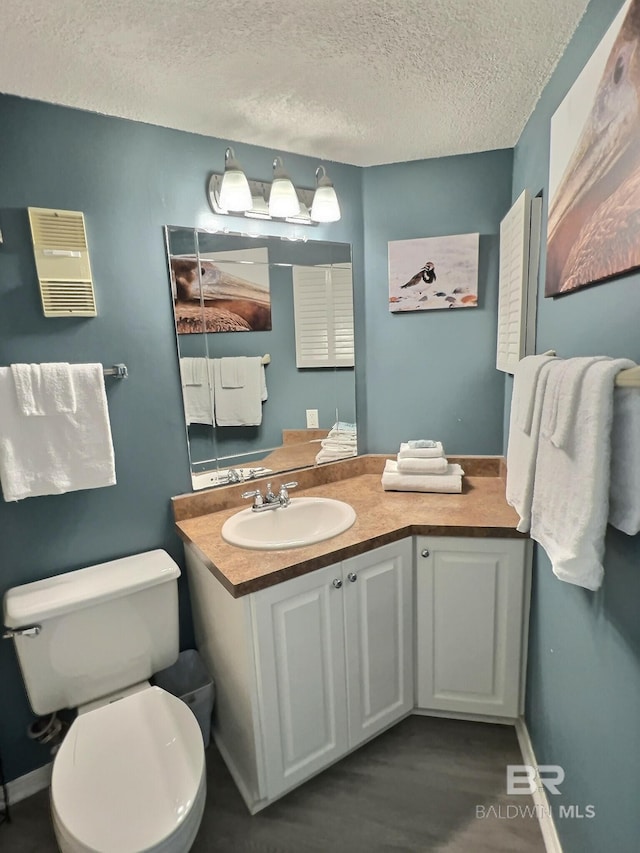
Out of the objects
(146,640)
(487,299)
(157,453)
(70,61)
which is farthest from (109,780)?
(487,299)

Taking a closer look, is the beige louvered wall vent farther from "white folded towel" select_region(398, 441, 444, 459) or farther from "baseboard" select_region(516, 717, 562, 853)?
"baseboard" select_region(516, 717, 562, 853)

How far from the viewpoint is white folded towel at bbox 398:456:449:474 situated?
1.82 m

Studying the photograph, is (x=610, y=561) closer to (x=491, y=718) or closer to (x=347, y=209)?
(x=491, y=718)

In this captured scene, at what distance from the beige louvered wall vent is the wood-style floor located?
Answer: 1.69 metres

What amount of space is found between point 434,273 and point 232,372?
38.4 inches

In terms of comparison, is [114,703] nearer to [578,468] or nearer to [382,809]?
[382,809]

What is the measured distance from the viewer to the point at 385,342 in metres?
2.00

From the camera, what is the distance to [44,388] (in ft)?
4.23

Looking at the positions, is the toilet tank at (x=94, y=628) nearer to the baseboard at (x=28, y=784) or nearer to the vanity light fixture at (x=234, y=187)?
the baseboard at (x=28, y=784)

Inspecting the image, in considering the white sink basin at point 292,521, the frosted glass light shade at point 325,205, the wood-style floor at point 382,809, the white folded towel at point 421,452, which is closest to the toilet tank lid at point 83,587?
the white sink basin at point 292,521

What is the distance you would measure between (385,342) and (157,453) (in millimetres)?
1107

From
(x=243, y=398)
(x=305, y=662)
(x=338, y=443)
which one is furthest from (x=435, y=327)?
(x=305, y=662)

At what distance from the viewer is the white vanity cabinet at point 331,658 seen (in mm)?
1306

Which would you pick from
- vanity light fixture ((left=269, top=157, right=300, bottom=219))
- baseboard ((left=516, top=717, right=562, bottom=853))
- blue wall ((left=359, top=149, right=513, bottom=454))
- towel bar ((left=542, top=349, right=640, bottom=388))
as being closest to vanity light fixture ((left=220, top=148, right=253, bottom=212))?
vanity light fixture ((left=269, top=157, right=300, bottom=219))
